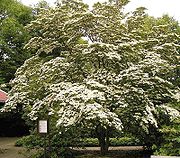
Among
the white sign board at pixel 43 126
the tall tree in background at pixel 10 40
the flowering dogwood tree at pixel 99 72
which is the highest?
the tall tree in background at pixel 10 40

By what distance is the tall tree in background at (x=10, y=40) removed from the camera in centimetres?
2512

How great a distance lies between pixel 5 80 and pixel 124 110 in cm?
1589

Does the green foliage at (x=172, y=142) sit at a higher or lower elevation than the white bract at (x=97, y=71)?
lower

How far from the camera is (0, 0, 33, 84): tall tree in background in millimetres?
25125

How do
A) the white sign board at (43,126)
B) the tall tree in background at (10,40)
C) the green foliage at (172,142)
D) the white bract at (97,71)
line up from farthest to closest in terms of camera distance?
the tall tree in background at (10,40) < the white bract at (97,71) < the white sign board at (43,126) < the green foliage at (172,142)

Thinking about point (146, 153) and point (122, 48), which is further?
point (146, 153)

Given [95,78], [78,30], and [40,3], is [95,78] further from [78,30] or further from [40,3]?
[40,3]

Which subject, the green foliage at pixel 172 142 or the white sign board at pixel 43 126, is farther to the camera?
the white sign board at pixel 43 126

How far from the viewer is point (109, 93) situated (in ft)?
35.4

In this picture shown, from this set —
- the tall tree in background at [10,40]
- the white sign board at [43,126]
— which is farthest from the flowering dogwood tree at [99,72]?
the tall tree in background at [10,40]

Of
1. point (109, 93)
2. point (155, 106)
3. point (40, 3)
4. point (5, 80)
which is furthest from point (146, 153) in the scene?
point (40, 3)

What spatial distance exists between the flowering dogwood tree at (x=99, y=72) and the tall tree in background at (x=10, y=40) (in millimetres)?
12218

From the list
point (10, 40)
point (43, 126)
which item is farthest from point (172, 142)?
point (10, 40)

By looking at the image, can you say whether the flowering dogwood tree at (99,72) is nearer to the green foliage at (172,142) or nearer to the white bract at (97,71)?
the white bract at (97,71)
